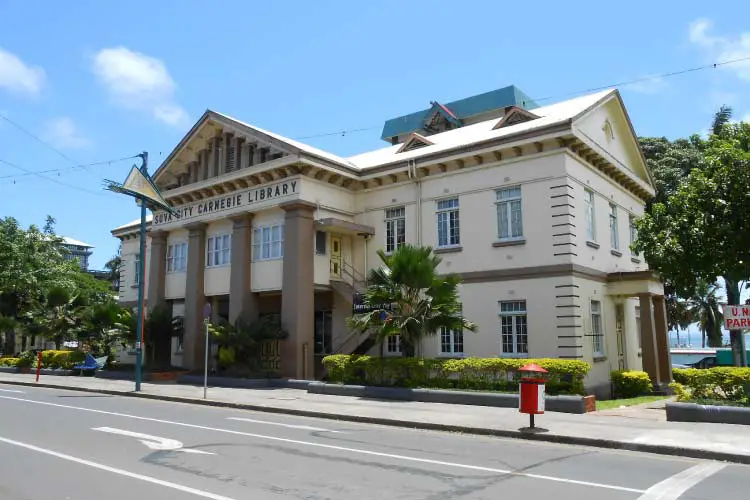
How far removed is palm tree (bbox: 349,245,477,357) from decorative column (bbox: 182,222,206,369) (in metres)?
11.3

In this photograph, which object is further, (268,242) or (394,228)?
(268,242)

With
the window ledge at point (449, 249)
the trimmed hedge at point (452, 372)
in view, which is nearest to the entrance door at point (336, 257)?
the window ledge at point (449, 249)

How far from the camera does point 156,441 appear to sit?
35.2ft

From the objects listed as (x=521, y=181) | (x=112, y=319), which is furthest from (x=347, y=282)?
(x=112, y=319)

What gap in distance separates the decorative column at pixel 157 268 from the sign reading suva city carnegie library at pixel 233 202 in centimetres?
77

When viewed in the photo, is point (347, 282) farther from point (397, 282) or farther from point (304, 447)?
point (304, 447)

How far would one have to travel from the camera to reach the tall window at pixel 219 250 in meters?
27.7

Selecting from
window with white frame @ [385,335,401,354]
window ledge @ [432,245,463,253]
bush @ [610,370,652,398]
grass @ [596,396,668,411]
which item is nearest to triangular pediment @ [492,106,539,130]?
window ledge @ [432,245,463,253]

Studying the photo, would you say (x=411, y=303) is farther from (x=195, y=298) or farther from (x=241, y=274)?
(x=195, y=298)

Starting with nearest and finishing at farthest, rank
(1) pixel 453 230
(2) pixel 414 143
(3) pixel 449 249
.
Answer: (3) pixel 449 249 → (1) pixel 453 230 → (2) pixel 414 143

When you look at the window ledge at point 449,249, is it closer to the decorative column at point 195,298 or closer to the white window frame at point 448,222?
the white window frame at point 448,222

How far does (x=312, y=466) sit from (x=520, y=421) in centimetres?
669

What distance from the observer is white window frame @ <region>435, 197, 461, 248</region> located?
74.6 ft

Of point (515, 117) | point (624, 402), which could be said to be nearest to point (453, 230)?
point (515, 117)
